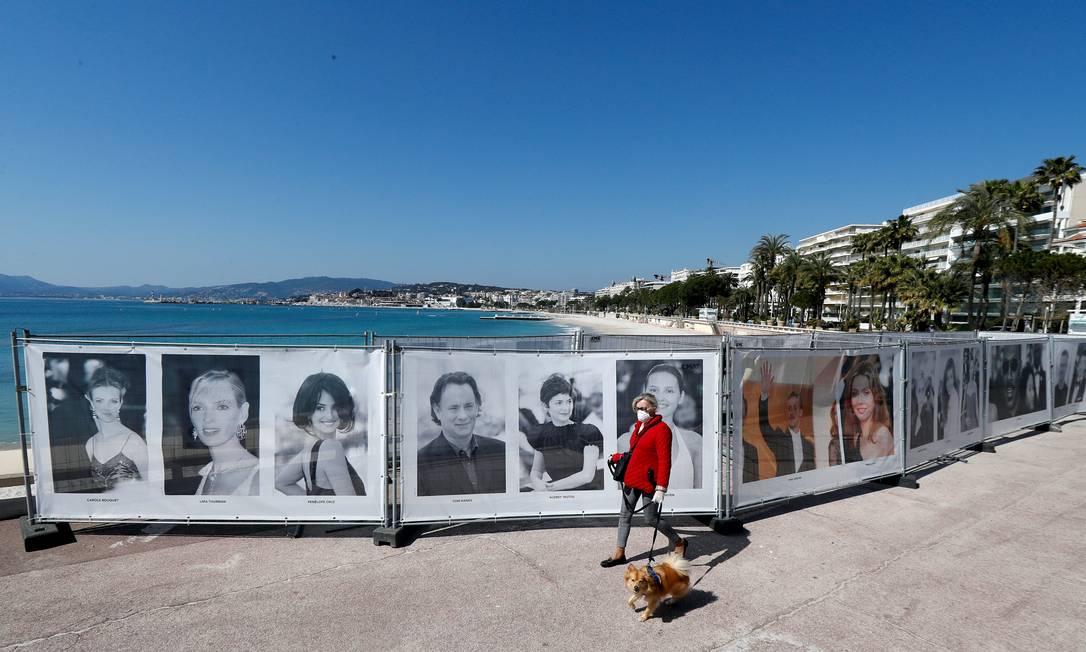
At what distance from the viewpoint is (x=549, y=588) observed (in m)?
3.96

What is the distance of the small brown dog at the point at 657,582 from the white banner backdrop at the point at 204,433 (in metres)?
2.50

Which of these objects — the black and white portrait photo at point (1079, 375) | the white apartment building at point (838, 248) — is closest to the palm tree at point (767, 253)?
the white apartment building at point (838, 248)

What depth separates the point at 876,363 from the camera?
6.39 meters

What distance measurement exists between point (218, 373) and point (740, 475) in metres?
5.24

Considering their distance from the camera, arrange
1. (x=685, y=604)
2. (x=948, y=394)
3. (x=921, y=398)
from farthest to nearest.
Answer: (x=948, y=394), (x=921, y=398), (x=685, y=604)

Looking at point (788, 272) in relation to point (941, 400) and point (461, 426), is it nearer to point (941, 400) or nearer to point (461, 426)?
point (941, 400)

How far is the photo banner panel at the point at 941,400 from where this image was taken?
22.4ft

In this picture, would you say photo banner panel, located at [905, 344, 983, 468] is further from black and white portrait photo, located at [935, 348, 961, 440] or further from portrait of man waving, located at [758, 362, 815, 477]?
portrait of man waving, located at [758, 362, 815, 477]

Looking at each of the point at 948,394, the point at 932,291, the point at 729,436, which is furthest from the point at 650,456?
the point at 932,291

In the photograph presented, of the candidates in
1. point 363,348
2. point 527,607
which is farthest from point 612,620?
point 363,348

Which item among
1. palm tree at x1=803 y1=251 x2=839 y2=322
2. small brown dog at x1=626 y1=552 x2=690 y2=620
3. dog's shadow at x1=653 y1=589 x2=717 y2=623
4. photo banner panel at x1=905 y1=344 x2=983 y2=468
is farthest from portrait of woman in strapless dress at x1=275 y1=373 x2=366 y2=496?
palm tree at x1=803 y1=251 x2=839 y2=322

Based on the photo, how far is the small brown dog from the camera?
11.4ft

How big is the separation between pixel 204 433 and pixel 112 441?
33.4 inches

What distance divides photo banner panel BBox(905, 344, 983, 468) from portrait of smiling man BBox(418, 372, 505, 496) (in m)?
5.66
